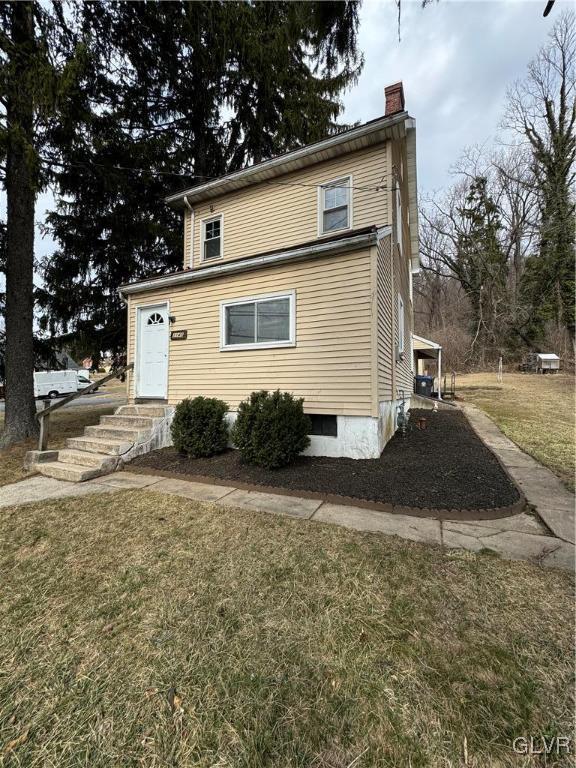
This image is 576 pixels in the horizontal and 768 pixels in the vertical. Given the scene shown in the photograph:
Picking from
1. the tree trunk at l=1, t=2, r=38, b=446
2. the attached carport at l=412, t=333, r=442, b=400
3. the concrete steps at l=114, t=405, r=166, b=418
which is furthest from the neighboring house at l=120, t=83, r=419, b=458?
the attached carport at l=412, t=333, r=442, b=400

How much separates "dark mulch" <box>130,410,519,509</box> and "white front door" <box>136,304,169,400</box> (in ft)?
6.08

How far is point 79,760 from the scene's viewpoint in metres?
1.38

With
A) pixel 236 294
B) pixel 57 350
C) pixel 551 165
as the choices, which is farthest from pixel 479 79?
pixel 551 165

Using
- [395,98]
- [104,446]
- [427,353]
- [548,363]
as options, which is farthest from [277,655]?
[548,363]

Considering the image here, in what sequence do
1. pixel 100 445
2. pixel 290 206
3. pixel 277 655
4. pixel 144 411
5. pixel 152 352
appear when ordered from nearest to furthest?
pixel 277 655 < pixel 100 445 < pixel 144 411 < pixel 152 352 < pixel 290 206

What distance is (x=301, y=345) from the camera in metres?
6.16

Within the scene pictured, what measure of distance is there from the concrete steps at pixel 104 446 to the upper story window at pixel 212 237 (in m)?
4.82

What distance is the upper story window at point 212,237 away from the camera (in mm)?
9508

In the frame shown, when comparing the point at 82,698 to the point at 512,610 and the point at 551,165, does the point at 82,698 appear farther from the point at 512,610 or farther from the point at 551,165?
the point at 551,165

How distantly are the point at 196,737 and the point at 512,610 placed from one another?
2011 mm

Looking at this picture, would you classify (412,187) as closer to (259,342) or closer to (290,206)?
(290,206)

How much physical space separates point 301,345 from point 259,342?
969 millimetres

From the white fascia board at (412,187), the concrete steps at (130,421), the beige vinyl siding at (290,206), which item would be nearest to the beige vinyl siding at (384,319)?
the beige vinyl siding at (290,206)

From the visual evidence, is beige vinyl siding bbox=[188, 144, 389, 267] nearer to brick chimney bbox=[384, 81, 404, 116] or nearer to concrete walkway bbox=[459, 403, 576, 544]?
brick chimney bbox=[384, 81, 404, 116]
